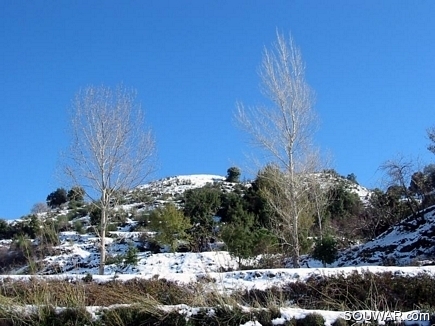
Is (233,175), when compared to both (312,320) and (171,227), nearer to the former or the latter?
(171,227)

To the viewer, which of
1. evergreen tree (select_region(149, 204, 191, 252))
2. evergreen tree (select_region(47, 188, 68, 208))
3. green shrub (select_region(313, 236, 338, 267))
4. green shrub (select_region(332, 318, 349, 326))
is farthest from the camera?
evergreen tree (select_region(47, 188, 68, 208))

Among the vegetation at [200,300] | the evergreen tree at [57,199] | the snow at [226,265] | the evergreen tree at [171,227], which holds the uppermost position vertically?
the evergreen tree at [57,199]

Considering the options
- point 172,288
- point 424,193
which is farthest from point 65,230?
point 172,288

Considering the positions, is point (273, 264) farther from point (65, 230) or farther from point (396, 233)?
point (65, 230)

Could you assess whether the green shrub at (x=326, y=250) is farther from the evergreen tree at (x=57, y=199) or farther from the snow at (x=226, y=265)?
the evergreen tree at (x=57, y=199)

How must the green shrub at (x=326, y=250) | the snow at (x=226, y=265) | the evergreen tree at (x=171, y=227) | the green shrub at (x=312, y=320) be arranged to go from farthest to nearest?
the evergreen tree at (x=171, y=227) < the green shrub at (x=326, y=250) < the snow at (x=226, y=265) < the green shrub at (x=312, y=320)

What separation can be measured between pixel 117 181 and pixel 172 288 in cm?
1030

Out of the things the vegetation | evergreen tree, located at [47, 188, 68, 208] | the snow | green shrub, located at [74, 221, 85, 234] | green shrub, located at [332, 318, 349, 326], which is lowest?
green shrub, located at [332, 318, 349, 326]

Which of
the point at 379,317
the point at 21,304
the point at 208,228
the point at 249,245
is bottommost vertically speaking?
the point at 379,317

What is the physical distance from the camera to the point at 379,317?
430 centimetres

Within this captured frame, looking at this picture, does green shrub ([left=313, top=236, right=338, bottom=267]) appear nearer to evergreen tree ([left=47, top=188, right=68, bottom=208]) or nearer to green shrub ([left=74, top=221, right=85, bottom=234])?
green shrub ([left=74, top=221, right=85, bottom=234])

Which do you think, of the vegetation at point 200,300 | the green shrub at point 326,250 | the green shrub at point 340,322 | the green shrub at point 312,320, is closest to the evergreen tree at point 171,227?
the green shrub at point 326,250

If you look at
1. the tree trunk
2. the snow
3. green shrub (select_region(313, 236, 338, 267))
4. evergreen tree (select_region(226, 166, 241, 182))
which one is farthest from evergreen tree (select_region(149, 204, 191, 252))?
evergreen tree (select_region(226, 166, 241, 182))

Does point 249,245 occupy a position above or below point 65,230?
below
